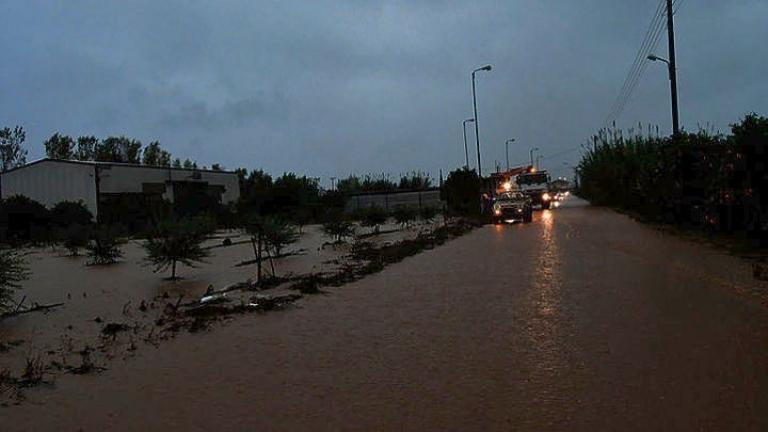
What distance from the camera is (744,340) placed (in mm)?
7781

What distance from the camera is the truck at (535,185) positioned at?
5322 centimetres

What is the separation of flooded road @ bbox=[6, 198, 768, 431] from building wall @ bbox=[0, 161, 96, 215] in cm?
4439

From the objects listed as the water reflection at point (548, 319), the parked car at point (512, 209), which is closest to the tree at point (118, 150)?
the parked car at point (512, 209)

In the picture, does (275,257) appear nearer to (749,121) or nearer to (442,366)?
(749,121)

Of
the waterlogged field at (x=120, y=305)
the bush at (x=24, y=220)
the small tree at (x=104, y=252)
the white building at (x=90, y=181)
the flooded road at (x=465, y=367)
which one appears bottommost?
the flooded road at (x=465, y=367)

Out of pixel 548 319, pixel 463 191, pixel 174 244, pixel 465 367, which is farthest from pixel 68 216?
pixel 465 367

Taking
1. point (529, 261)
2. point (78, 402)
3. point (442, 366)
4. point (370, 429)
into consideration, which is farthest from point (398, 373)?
point (529, 261)

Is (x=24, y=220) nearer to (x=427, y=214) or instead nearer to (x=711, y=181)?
(x=427, y=214)

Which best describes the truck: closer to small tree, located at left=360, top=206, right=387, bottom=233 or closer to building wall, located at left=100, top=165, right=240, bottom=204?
small tree, located at left=360, top=206, right=387, bottom=233

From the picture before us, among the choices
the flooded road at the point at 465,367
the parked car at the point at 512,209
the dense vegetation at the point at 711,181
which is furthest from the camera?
the parked car at the point at 512,209

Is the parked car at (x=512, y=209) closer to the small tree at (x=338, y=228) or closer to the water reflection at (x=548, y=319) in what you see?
the small tree at (x=338, y=228)

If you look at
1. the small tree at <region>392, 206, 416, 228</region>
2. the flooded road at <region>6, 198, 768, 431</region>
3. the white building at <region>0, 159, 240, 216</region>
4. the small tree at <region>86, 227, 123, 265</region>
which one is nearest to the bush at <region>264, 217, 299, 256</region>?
the small tree at <region>86, 227, 123, 265</region>

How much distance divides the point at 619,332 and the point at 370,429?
4164 millimetres

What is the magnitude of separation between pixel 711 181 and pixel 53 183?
47793 mm
